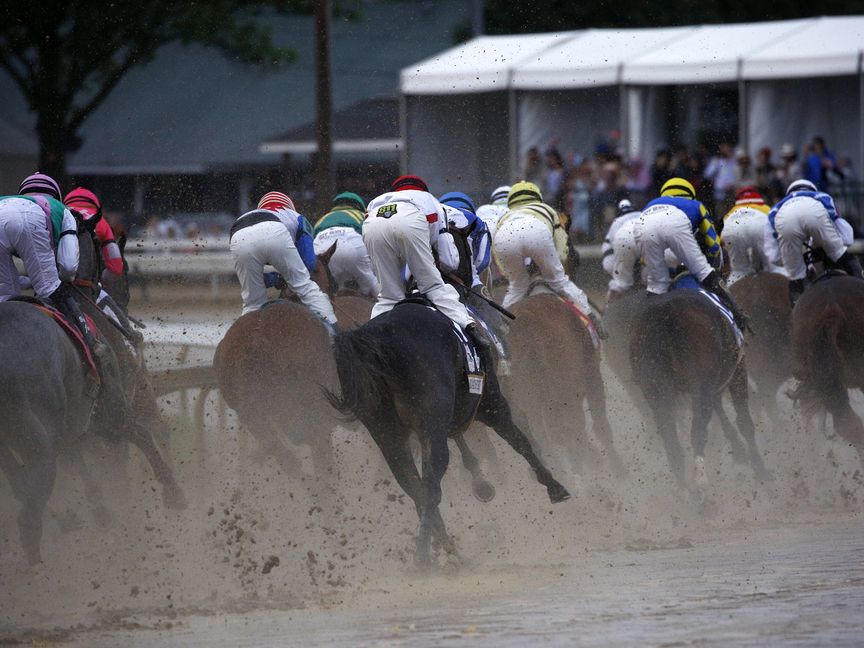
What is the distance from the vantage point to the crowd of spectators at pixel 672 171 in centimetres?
2341

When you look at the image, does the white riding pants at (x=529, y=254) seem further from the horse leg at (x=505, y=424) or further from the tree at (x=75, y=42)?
the tree at (x=75, y=42)

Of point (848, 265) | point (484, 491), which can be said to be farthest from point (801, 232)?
point (484, 491)

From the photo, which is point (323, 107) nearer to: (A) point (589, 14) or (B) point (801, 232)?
(B) point (801, 232)

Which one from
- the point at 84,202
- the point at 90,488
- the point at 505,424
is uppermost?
the point at 84,202

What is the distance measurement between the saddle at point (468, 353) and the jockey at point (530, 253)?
284cm

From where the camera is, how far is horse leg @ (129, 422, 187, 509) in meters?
10.9

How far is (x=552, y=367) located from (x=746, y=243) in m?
3.35

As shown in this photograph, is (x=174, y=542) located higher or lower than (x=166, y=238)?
lower

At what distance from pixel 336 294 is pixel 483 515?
330 cm

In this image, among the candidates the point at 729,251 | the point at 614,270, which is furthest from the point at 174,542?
the point at 729,251

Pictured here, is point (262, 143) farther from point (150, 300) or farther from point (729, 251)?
point (729, 251)

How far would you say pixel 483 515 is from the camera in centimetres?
1047

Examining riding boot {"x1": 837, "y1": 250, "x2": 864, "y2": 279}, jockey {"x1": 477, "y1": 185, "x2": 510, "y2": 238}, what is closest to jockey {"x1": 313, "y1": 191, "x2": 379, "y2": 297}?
jockey {"x1": 477, "y1": 185, "x2": 510, "y2": 238}

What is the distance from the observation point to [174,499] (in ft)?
35.8
